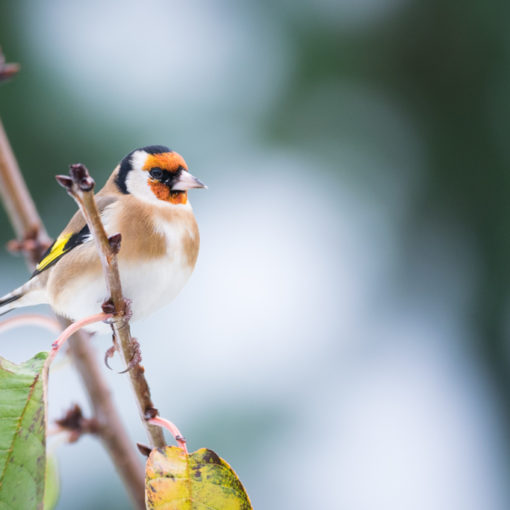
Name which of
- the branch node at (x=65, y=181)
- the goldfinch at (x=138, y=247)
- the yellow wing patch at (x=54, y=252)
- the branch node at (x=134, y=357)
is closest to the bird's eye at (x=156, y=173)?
the goldfinch at (x=138, y=247)

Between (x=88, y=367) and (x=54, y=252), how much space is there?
5.3 inches

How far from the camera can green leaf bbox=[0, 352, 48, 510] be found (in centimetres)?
38

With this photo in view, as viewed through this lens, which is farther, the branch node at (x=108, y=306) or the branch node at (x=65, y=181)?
the branch node at (x=108, y=306)

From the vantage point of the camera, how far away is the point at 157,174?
2.49 feet

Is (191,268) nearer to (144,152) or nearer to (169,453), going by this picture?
(144,152)

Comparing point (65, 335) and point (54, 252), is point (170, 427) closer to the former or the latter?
point (65, 335)

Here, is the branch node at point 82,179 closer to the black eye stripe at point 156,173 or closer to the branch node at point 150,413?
the branch node at point 150,413

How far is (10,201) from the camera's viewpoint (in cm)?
67

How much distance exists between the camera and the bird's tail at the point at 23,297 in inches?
32.2

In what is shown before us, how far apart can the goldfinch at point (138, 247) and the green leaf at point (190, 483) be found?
239 mm

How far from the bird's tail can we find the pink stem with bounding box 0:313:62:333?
14 cm

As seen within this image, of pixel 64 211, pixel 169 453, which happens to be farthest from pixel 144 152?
pixel 64 211

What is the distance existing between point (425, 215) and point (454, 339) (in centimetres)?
43

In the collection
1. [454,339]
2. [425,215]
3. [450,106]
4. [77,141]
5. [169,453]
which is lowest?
[454,339]
